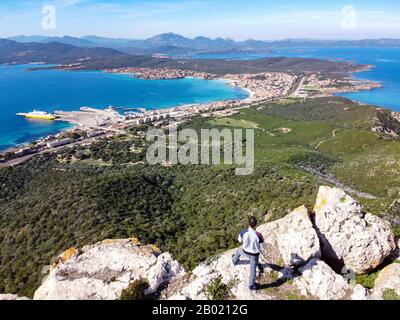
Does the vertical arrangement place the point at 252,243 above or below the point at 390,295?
above

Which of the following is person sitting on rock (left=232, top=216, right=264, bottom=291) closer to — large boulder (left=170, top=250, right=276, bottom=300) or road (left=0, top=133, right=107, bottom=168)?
large boulder (left=170, top=250, right=276, bottom=300)

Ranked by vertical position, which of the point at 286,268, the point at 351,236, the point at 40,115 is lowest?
the point at 40,115

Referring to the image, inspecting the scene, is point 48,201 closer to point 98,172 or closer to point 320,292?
point 98,172

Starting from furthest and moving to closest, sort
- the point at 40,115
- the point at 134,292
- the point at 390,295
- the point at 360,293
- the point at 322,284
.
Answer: the point at 40,115 < the point at 134,292 < the point at 322,284 < the point at 360,293 < the point at 390,295

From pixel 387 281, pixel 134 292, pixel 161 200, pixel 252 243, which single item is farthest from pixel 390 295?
pixel 161 200

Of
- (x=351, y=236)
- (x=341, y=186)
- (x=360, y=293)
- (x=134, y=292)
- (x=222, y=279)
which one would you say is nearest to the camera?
(x=360, y=293)

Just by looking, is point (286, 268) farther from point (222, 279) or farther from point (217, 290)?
point (217, 290)
